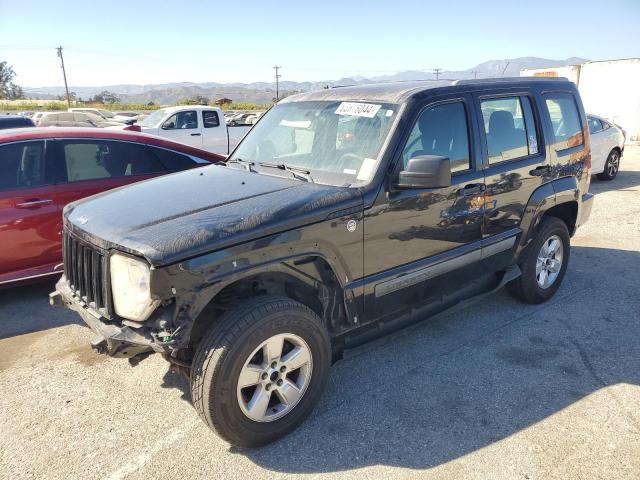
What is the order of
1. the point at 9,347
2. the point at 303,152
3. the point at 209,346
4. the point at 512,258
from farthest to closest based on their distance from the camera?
the point at 512,258
the point at 9,347
the point at 303,152
the point at 209,346

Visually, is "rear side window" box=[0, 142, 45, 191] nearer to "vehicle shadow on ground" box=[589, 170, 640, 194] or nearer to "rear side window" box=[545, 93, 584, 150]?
"rear side window" box=[545, 93, 584, 150]

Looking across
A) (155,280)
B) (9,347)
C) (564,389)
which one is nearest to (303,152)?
(155,280)

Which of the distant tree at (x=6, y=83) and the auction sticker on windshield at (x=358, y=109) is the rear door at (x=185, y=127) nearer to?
the auction sticker on windshield at (x=358, y=109)

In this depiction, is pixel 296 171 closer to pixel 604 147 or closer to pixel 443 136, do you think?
pixel 443 136

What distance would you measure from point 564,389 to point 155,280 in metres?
2.76

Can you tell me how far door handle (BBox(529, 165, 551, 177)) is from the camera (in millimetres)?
4281

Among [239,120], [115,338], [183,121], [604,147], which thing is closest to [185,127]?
[183,121]

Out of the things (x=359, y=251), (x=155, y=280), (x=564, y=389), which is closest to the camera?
(x=155, y=280)

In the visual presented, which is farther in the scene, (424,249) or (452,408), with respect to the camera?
(424,249)

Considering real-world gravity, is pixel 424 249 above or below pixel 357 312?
above

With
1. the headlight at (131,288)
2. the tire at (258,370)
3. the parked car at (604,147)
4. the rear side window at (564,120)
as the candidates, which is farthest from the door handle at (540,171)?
the parked car at (604,147)

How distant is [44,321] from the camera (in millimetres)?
4520

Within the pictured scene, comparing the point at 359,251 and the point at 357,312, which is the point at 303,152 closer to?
the point at 359,251

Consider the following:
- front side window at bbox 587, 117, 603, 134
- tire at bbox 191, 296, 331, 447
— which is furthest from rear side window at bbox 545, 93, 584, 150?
front side window at bbox 587, 117, 603, 134
